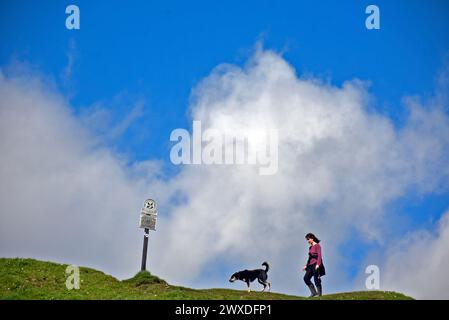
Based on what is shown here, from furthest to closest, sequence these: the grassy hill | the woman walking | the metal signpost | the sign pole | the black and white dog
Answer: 1. the metal signpost
2. the sign pole
3. the black and white dog
4. the woman walking
5. the grassy hill

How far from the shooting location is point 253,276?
93.5 ft

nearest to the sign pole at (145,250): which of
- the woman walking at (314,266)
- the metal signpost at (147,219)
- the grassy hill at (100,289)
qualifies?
the metal signpost at (147,219)

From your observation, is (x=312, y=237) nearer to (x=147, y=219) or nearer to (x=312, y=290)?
(x=312, y=290)

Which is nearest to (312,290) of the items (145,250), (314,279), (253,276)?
(314,279)

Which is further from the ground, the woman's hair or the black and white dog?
the woman's hair

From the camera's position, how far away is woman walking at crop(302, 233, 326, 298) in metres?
25.6

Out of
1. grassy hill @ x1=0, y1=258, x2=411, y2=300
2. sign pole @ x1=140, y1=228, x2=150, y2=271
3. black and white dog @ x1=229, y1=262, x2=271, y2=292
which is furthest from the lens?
sign pole @ x1=140, y1=228, x2=150, y2=271

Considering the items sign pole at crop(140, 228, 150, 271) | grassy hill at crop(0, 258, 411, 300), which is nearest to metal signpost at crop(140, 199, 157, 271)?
sign pole at crop(140, 228, 150, 271)

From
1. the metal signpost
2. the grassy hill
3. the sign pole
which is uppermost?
the metal signpost

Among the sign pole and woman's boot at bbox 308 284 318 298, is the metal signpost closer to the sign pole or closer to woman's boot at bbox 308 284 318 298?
the sign pole

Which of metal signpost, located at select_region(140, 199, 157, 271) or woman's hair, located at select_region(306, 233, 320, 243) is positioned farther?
metal signpost, located at select_region(140, 199, 157, 271)

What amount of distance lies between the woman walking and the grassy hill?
66 cm
